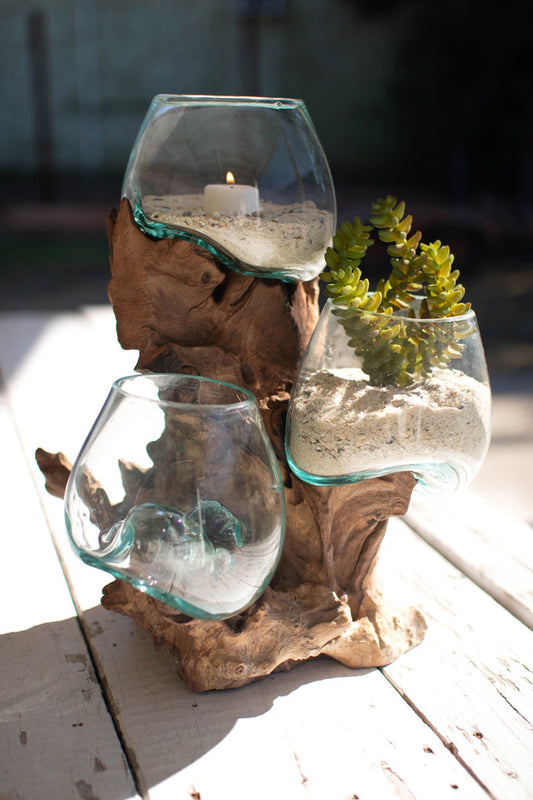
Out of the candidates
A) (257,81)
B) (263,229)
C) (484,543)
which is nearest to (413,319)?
(263,229)

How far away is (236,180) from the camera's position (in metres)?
0.69

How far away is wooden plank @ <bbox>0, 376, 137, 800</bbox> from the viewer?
584mm

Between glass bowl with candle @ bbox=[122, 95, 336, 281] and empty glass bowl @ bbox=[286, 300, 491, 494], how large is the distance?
0.09m

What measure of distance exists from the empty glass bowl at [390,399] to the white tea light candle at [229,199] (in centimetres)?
11

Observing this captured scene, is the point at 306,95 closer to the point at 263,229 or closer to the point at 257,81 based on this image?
the point at 257,81

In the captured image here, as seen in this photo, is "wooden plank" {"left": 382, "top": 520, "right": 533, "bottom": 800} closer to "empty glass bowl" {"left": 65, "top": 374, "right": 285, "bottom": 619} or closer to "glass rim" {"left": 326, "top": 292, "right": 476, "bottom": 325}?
"empty glass bowl" {"left": 65, "top": 374, "right": 285, "bottom": 619}

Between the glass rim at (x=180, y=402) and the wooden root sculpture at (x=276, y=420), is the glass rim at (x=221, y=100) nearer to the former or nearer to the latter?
the wooden root sculpture at (x=276, y=420)

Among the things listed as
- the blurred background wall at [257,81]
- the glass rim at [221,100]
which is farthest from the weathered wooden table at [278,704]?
the blurred background wall at [257,81]

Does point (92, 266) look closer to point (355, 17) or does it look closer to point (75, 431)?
point (355, 17)

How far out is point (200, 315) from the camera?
75 centimetres

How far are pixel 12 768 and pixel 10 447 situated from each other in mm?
639

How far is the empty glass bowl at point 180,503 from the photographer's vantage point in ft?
1.81

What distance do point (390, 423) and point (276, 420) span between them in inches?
6.0

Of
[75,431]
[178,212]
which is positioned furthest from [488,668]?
[75,431]
